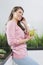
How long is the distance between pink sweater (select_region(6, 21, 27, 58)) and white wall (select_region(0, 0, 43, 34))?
1.33 m

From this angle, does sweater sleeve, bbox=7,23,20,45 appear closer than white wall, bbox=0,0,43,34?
Yes

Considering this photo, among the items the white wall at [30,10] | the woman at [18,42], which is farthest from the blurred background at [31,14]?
the woman at [18,42]

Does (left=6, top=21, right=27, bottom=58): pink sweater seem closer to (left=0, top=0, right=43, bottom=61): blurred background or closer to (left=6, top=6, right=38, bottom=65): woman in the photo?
(left=6, top=6, right=38, bottom=65): woman

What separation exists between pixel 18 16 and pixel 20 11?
62mm

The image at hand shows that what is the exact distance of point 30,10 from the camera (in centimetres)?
323

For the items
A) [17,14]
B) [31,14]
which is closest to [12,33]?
[17,14]

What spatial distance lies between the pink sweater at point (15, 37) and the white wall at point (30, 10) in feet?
4.37

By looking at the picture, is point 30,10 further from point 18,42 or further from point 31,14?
point 18,42

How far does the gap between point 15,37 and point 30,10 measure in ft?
4.72

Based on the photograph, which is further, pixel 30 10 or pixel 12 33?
pixel 30 10

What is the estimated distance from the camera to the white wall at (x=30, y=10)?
321 cm

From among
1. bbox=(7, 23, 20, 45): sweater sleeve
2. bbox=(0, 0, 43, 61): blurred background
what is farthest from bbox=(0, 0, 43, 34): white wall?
bbox=(7, 23, 20, 45): sweater sleeve

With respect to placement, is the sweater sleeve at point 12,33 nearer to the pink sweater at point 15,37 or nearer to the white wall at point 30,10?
the pink sweater at point 15,37

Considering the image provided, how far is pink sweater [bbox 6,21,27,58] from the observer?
1833 mm
